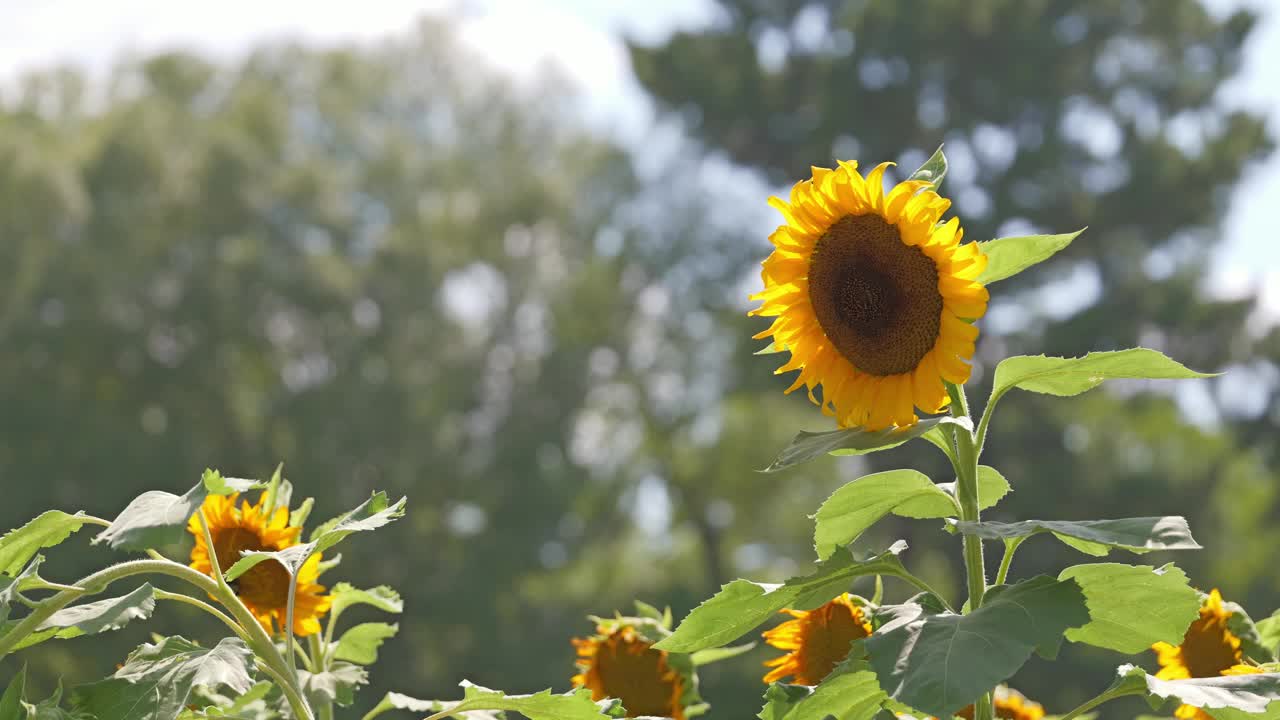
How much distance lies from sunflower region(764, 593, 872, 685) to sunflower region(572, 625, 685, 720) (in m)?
0.11

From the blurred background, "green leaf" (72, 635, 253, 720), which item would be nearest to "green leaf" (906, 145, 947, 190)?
"green leaf" (72, 635, 253, 720)

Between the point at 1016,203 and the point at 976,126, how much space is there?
0.92 meters

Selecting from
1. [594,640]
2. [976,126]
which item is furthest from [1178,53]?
[594,640]

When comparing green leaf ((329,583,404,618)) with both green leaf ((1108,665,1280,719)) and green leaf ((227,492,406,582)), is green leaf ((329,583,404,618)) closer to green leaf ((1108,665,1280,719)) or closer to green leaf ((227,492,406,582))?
green leaf ((227,492,406,582))

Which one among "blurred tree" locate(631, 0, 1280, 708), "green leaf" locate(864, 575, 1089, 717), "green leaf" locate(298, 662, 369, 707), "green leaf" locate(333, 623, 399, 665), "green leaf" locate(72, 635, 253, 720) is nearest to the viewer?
"green leaf" locate(864, 575, 1089, 717)

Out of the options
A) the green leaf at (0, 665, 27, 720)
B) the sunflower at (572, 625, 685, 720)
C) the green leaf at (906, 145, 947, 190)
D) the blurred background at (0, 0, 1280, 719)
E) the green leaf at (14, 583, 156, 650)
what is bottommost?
the green leaf at (0, 665, 27, 720)

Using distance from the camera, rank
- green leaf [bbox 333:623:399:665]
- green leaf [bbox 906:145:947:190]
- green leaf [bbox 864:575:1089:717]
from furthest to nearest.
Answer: green leaf [bbox 333:623:399:665], green leaf [bbox 906:145:947:190], green leaf [bbox 864:575:1089:717]

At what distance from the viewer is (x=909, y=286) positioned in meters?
0.85

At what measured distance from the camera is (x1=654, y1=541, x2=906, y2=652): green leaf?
803 millimetres

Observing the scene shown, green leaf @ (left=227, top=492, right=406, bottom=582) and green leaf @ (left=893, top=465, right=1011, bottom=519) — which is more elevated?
green leaf @ (left=893, top=465, right=1011, bottom=519)

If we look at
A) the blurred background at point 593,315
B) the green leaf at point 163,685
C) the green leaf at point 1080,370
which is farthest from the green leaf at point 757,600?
the blurred background at point 593,315

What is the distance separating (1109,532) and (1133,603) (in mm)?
65

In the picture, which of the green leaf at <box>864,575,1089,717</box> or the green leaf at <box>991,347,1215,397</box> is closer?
the green leaf at <box>864,575,1089,717</box>

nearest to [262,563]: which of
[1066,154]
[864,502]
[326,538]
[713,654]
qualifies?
[326,538]
